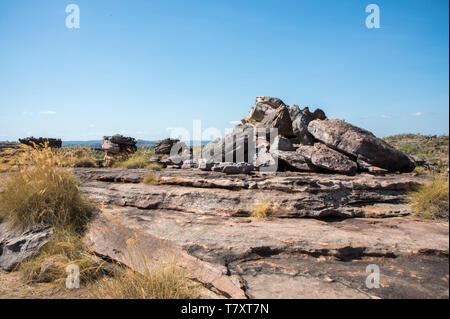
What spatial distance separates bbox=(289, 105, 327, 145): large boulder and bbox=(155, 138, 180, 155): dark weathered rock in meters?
Result: 7.03

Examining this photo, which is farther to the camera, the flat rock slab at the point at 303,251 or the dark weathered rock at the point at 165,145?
the dark weathered rock at the point at 165,145

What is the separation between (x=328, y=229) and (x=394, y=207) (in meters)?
1.59

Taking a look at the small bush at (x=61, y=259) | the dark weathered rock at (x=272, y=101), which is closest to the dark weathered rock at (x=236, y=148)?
the dark weathered rock at (x=272, y=101)

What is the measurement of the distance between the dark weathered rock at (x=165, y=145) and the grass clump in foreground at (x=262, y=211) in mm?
10018

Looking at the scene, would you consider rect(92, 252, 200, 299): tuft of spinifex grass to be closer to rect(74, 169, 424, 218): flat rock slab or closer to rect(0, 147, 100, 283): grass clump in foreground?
rect(0, 147, 100, 283): grass clump in foreground

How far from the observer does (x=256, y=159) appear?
310 inches

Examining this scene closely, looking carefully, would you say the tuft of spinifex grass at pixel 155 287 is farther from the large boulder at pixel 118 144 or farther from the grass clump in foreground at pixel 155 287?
the large boulder at pixel 118 144

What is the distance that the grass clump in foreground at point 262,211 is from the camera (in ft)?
16.5

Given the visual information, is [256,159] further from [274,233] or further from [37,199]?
[37,199]

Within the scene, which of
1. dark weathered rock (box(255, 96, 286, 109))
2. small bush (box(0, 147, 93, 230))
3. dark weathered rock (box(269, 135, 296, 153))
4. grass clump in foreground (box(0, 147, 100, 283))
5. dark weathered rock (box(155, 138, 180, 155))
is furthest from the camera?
dark weathered rock (box(155, 138, 180, 155))

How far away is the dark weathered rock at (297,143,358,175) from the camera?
6494mm

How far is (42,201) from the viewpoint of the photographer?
5.06 metres

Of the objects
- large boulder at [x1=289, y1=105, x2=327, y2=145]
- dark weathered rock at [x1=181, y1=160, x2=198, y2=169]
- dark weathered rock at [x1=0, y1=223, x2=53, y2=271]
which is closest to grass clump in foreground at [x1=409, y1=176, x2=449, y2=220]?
large boulder at [x1=289, y1=105, x2=327, y2=145]
